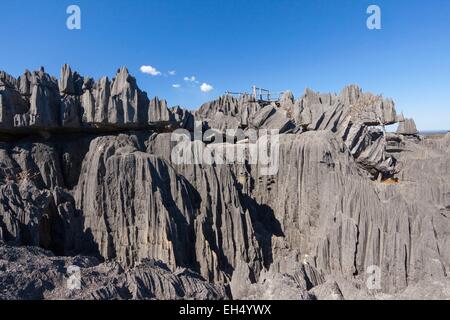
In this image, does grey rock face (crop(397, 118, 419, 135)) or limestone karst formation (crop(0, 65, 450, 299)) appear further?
grey rock face (crop(397, 118, 419, 135))

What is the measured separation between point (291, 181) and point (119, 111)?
1161 cm

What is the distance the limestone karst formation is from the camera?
10930 mm

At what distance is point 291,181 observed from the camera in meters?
18.0

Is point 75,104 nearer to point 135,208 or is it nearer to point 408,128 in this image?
point 135,208

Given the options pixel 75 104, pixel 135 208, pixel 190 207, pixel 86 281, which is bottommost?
pixel 86 281

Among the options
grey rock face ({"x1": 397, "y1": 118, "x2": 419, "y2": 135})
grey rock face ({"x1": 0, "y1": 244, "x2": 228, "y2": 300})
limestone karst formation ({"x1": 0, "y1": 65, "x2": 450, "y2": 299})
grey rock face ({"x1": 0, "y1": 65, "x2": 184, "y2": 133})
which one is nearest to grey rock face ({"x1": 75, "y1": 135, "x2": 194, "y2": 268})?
limestone karst formation ({"x1": 0, "y1": 65, "x2": 450, "y2": 299})

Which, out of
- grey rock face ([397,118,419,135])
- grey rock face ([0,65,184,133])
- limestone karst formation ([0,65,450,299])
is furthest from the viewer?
grey rock face ([397,118,419,135])

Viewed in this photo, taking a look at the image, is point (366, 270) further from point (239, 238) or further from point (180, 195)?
point (180, 195)

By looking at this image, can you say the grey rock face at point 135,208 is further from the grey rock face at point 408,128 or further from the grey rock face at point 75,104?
the grey rock face at point 408,128

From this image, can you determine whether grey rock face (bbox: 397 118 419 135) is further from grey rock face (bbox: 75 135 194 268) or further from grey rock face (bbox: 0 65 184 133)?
grey rock face (bbox: 75 135 194 268)

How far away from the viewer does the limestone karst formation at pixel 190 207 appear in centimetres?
1093

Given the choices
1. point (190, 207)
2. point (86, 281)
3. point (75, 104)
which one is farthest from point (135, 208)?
point (75, 104)

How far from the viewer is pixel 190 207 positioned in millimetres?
16500
